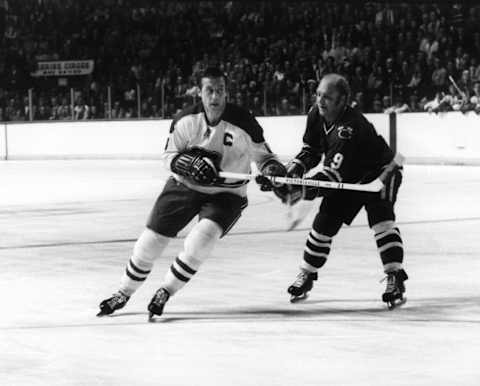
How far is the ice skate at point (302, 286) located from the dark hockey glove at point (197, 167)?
3.16 ft

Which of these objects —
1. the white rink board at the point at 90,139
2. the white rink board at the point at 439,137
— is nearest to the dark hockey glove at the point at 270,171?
the white rink board at the point at 439,137

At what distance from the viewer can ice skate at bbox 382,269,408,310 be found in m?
6.24

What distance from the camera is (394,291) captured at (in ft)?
20.6

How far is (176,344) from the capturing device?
522 centimetres

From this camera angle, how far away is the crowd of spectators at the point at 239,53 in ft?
73.7

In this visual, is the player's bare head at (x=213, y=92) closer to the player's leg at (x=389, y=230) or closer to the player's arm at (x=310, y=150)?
the player's arm at (x=310, y=150)

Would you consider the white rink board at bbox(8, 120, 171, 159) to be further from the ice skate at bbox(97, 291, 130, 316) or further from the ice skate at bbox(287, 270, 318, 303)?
the ice skate at bbox(97, 291, 130, 316)

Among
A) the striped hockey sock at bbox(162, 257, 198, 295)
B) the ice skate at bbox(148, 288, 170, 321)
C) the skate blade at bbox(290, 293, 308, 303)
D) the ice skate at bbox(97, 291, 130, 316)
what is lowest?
the skate blade at bbox(290, 293, 308, 303)

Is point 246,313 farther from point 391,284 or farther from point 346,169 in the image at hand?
point 346,169

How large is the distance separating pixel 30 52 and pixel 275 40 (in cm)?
710

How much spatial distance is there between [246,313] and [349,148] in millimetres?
1072

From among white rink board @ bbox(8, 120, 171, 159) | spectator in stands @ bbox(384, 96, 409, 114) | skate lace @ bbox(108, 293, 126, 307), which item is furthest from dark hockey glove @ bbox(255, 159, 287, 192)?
white rink board @ bbox(8, 120, 171, 159)

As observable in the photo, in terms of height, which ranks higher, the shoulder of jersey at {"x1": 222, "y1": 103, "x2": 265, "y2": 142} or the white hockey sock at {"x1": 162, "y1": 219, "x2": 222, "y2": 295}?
the shoulder of jersey at {"x1": 222, "y1": 103, "x2": 265, "y2": 142}

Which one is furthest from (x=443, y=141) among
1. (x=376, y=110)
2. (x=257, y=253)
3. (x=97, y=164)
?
Result: (x=257, y=253)
